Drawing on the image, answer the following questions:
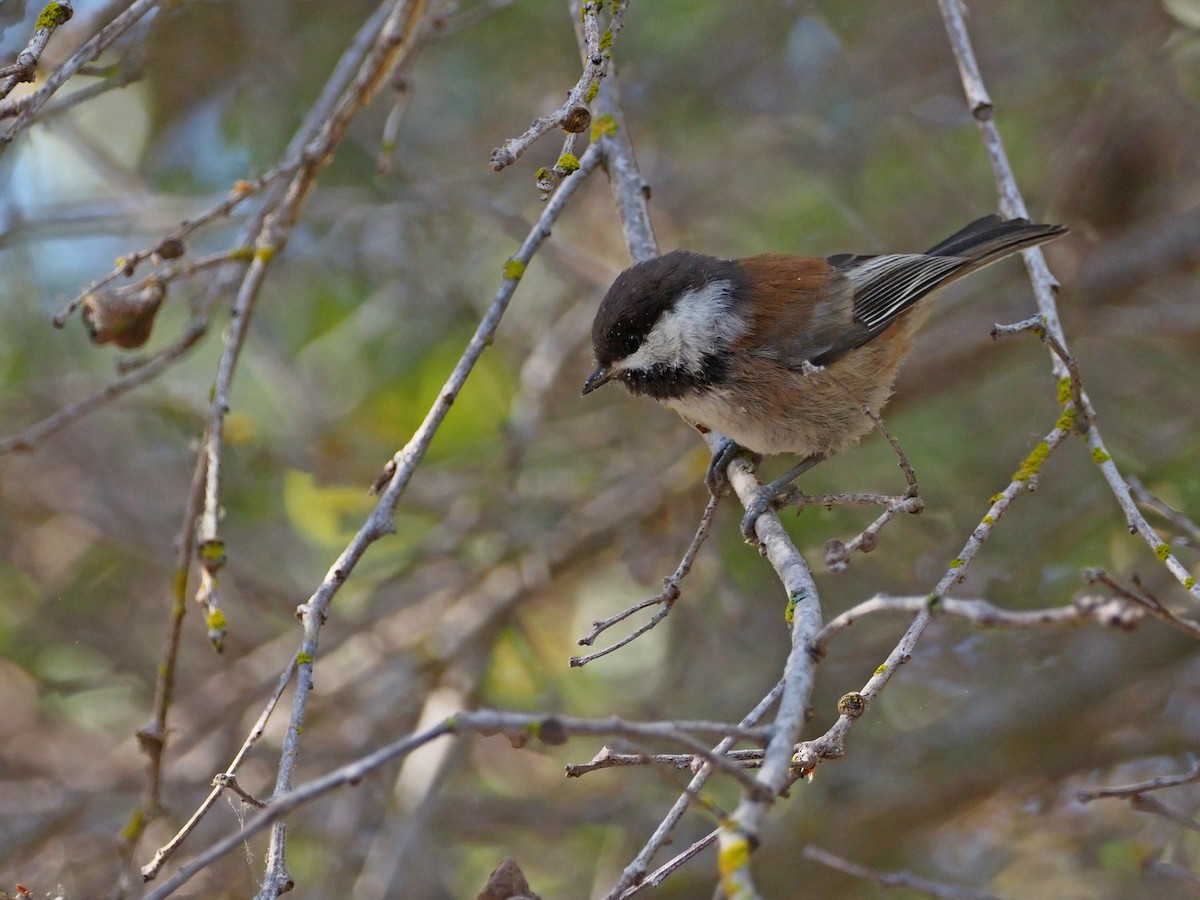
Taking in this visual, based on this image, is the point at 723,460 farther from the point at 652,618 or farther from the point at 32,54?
the point at 32,54

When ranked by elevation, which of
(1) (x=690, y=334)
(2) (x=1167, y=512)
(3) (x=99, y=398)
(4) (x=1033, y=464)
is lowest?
(2) (x=1167, y=512)

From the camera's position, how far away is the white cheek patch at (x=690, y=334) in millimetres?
3713

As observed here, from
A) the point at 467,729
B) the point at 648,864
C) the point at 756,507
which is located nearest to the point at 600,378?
the point at 756,507

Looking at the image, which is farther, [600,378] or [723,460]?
[723,460]

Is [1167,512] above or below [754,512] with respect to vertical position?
below

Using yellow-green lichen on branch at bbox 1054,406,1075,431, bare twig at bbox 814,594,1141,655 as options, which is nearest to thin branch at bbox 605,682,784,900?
bare twig at bbox 814,594,1141,655

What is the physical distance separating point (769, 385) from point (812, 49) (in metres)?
3.23

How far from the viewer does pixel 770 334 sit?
3.88m

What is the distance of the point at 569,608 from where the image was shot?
20.4 ft

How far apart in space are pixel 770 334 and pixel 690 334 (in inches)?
12.1

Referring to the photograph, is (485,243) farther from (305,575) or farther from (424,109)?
(305,575)

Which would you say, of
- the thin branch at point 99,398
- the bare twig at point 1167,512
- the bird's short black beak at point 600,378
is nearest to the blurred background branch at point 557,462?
the bird's short black beak at point 600,378

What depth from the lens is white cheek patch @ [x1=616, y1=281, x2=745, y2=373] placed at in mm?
3713

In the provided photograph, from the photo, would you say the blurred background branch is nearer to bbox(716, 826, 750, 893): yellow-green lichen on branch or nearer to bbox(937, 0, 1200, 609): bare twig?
bbox(937, 0, 1200, 609): bare twig
